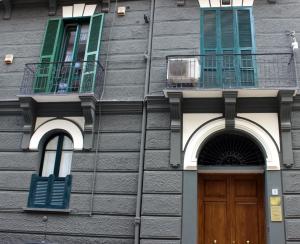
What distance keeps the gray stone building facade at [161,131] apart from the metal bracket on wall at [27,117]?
0.09 feet

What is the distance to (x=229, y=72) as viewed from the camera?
9.64 meters

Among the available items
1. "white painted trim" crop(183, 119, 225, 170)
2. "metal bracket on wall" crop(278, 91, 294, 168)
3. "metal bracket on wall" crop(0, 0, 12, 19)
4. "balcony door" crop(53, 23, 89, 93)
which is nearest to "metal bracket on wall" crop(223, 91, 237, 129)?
"white painted trim" crop(183, 119, 225, 170)

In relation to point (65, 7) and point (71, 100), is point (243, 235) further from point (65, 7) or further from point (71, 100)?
point (65, 7)

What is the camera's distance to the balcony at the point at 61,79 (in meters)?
9.86

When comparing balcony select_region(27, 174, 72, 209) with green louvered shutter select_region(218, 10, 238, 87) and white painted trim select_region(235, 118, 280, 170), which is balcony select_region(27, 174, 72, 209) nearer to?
white painted trim select_region(235, 118, 280, 170)

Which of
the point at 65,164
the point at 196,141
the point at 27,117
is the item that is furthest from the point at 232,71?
the point at 27,117

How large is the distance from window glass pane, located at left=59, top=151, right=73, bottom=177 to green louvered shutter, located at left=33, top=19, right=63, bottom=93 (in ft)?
5.95

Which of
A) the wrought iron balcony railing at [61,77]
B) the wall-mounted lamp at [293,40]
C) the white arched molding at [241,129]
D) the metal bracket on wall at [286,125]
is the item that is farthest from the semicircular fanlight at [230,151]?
the wrought iron balcony railing at [61,77]

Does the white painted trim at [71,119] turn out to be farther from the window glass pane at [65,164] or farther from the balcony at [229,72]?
the balcony at [229,72]

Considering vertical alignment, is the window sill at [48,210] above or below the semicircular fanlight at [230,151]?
below

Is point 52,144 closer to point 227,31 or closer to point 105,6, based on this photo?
point 105,6

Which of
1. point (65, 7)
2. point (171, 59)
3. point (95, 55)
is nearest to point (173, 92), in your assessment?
point (171, 59)

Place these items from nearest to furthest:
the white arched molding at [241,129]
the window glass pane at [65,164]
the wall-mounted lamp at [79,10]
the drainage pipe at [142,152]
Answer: the drainage pipe at [142,152]
the white arched molding at [241,129]
the window glass pane at [65,164]
the wall-mounted lamp at [79,10]

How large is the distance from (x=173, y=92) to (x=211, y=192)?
2645 millimetres
